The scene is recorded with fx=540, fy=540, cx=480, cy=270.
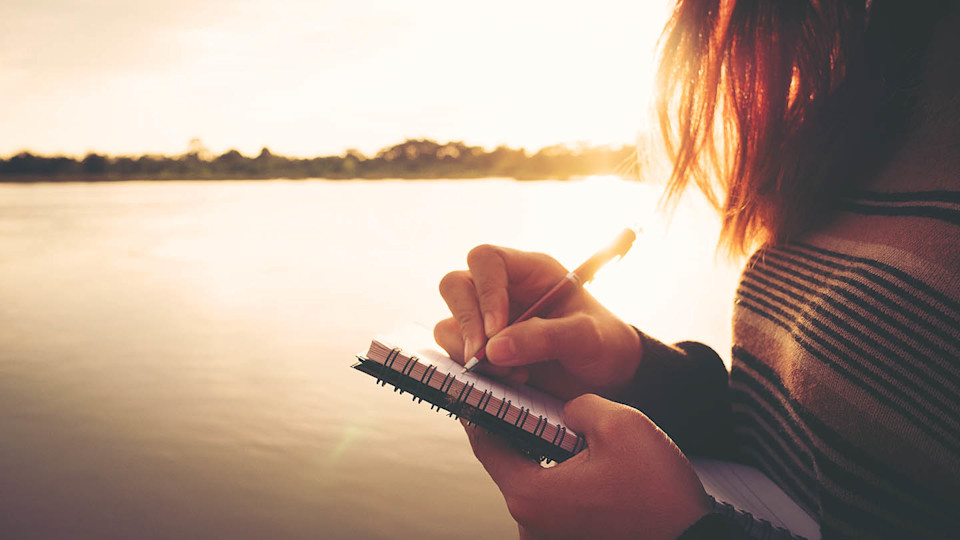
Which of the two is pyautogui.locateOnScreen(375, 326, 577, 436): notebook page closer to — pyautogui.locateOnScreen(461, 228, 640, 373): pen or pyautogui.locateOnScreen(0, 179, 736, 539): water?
pyautogui.locateOnScreen(461, 228, 640, 373): pen

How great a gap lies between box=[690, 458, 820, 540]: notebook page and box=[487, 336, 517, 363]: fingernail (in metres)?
0.26

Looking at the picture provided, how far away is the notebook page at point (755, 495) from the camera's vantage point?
0.58 metres

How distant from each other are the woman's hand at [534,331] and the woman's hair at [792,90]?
0.98 feet

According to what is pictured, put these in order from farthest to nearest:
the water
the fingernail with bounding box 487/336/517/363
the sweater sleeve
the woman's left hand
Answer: the water → the sweater sleeve → the fingernail with bounding box 487/336/517/363 → the woman's left hand

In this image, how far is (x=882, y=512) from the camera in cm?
55

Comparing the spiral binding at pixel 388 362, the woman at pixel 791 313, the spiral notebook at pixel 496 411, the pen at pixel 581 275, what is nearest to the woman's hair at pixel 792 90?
the woman at pixel 791 313

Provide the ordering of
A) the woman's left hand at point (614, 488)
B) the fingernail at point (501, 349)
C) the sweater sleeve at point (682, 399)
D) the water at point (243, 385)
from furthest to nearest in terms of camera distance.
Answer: the water at point (243, 385)
the sweater sleeve at point (682, 399)
the fingernail at point (501, 349)
the woman's left hand at point (614, 488)

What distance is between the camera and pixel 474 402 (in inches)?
23.0

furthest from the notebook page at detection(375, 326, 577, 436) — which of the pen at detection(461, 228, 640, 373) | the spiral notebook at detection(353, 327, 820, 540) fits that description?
the pen at detection(461, 228, 640, 373)

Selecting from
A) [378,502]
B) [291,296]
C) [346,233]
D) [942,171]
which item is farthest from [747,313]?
[346,233]

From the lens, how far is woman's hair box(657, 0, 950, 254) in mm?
750

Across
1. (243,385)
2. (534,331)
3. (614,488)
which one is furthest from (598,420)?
(243,385)

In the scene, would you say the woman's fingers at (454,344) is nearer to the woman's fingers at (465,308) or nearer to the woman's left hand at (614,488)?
the woman's fingers at (465,308)

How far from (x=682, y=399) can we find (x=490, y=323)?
0.33 m
